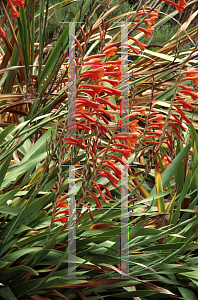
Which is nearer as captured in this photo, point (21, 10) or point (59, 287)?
point (59, 287)

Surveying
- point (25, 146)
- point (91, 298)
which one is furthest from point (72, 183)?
point (25, 146)

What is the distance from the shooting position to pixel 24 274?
3.66 ft

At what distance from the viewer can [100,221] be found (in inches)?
47.2

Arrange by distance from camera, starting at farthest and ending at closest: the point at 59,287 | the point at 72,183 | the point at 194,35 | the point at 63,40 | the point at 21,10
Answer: the point at 194,35, the point at 21,10, the point at 63,40, the point at 59,287, the point at 72,183

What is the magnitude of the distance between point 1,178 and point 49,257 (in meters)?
0.35

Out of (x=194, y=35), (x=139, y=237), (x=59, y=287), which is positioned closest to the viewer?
(x=59, y=287)

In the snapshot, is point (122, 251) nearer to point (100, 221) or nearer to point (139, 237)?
point (100, 221)

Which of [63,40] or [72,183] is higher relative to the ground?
[63,40]

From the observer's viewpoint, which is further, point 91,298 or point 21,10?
point 21,10

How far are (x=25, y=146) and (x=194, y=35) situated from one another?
172 centimetres

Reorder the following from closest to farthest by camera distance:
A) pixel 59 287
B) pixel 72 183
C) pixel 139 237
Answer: pixel 72 183, pixel 59 287, pixel 139 237

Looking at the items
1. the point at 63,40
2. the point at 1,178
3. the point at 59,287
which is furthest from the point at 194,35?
the point at 59,287

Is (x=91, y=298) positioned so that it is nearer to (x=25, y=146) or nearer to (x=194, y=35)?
(x=25, y=146)

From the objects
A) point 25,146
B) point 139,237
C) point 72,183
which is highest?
point 72,183
